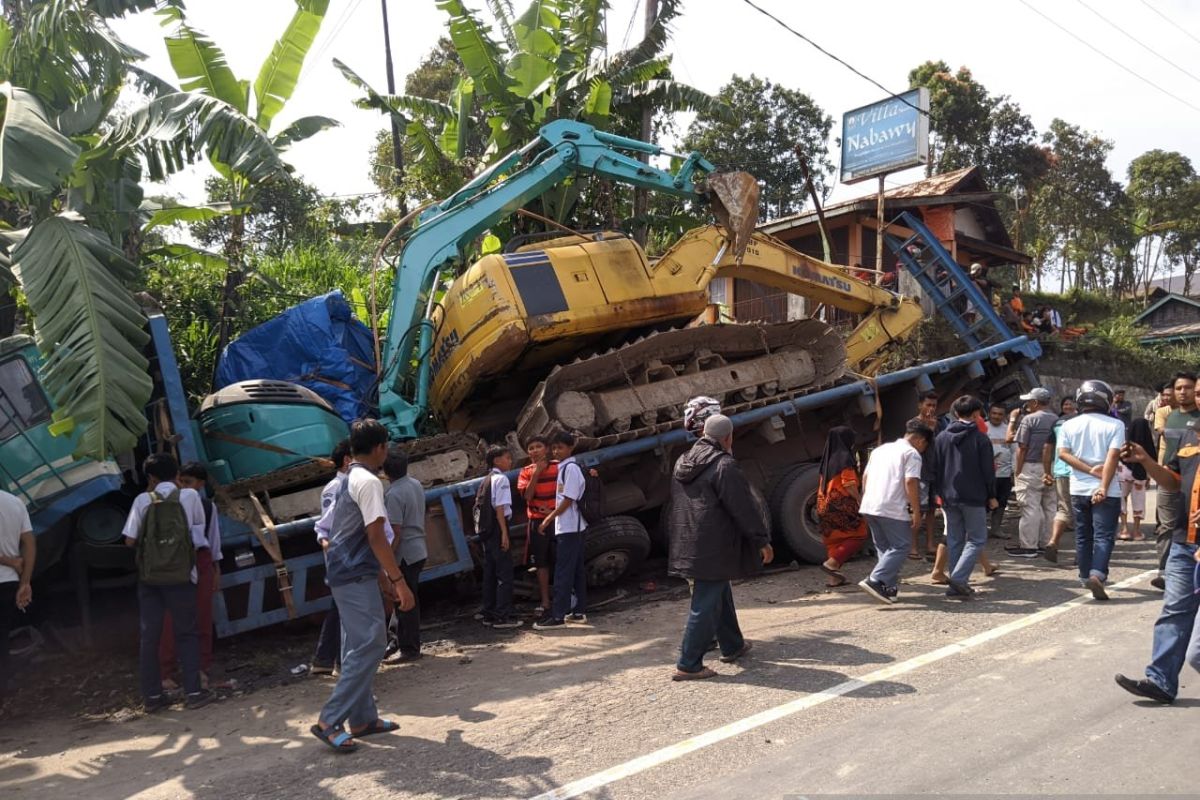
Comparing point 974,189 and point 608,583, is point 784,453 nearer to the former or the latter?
point 608,583

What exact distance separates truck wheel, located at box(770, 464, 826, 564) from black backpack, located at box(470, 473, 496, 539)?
3.16m

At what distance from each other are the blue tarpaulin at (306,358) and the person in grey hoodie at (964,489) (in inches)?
218

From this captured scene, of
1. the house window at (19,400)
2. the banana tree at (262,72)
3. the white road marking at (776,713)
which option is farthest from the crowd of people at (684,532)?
the banana tree at (262,72)

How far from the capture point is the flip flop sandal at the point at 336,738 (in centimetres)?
508

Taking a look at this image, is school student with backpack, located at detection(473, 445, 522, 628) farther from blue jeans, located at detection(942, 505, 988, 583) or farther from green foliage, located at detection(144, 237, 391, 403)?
green foliage, located at detection(144, 237, 391, 403)

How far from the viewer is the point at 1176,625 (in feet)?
16.2

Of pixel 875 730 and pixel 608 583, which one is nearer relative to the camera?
pixel 875 730

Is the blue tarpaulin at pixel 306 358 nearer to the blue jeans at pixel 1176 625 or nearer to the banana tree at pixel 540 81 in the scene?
the banana tree at pixel 540 81

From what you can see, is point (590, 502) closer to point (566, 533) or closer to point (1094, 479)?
point (566, 533)

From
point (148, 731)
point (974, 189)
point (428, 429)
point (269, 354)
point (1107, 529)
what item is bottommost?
point (148, 731)

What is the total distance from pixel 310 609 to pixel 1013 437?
24.6 ft

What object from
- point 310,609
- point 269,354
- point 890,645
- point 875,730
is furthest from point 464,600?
point 875,730

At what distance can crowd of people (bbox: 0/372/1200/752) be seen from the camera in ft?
16.7

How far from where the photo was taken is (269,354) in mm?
9992
